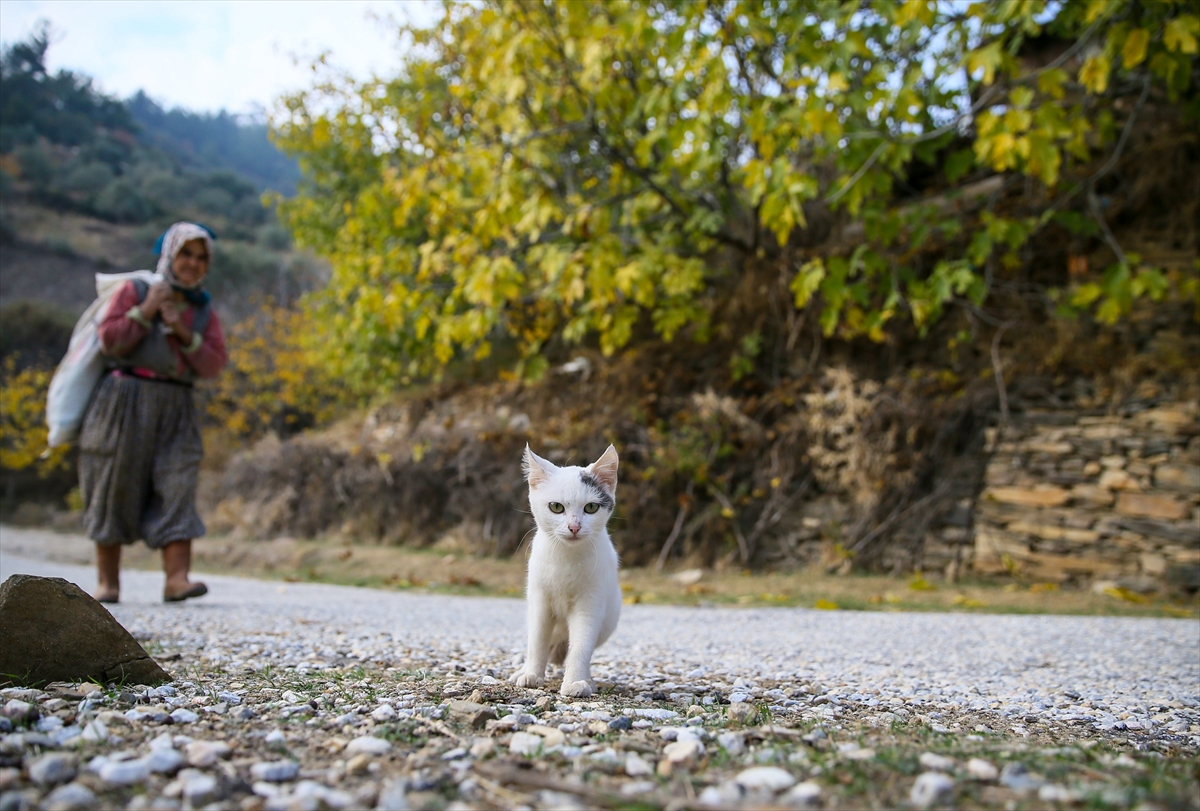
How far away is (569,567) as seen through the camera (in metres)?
2.94

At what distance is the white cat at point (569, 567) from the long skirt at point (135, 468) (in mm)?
3209

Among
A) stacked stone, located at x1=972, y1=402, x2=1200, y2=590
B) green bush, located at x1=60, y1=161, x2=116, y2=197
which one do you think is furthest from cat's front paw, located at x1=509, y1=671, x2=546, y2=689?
green bush, located at x1=60, y1=161, x2=116, y2=197

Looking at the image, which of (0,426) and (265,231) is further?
(265,231)

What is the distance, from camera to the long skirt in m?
5.06

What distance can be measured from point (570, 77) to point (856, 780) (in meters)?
7.33

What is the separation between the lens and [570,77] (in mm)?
7641

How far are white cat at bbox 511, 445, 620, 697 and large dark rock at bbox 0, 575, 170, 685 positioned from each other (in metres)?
1.34

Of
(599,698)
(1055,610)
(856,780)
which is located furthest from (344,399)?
(856,780)

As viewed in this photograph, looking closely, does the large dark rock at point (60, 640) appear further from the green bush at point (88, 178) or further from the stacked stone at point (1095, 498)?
the green bush at point (88, 178)

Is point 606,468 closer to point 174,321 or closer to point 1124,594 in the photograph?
point 174,321

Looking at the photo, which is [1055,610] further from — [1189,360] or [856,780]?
[856,780]

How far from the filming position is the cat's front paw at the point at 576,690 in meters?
2.68

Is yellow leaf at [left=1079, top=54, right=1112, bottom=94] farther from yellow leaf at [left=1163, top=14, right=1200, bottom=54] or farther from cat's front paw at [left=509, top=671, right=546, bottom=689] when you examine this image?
cat's front paw at [left=509, top=671, right=546, bottom=689]

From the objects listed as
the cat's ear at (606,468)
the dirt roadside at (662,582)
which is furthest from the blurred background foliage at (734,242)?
the cat's ear at (606,468)
